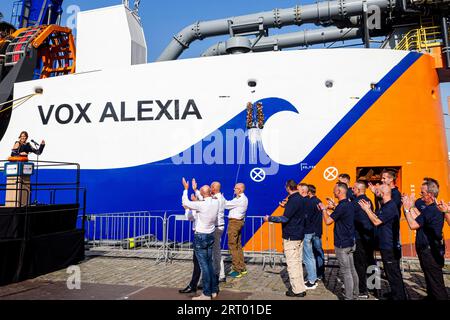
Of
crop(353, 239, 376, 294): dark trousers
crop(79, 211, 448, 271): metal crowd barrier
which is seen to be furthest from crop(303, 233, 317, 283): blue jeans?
crop(79, 211, 448, 271): metal crowd barrier

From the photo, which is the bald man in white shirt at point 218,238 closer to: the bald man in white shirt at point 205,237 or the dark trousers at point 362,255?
the bald man in white shirt at point 205,237

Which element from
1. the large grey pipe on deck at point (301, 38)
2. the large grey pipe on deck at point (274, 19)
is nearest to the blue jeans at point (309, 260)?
the large grey pipe on deck at point (274, 19)

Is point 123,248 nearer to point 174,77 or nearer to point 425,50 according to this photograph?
point 174,77

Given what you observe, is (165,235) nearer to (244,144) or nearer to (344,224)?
(244,144)

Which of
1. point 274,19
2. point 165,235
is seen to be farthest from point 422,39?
point 165,235

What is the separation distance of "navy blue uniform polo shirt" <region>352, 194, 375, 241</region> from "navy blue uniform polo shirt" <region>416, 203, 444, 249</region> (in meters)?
0.87

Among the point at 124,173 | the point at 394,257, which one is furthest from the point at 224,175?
the point at 394,257

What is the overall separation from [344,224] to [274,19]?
10.6 m

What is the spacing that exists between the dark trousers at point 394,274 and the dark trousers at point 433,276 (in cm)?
33

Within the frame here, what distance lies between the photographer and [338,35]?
15852 millimetres

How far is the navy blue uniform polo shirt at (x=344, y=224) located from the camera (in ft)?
17.4

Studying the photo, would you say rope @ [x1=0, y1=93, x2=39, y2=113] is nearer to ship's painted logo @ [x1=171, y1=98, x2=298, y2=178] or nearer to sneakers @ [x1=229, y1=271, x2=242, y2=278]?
ship's painted logo @ [x1=171, y1=98, x2=298, y2=178]
